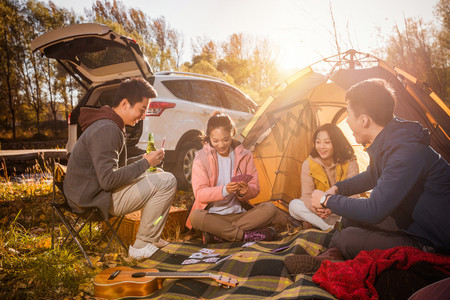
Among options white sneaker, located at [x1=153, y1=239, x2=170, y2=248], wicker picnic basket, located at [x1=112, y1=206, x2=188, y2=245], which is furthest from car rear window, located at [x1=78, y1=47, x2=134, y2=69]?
white sneaker, located at [x1=153, y1=239, x2=170, y2=248]

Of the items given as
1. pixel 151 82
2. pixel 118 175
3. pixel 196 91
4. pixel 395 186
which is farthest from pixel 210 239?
pixel 196 91

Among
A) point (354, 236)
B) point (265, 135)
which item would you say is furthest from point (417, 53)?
point (354, 236)

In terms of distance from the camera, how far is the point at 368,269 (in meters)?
1.77

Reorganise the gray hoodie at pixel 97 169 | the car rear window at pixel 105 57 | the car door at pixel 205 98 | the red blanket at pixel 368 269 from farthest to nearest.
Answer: the car door at pixel 205 98 < the car rear window at pixel 105 57 < the gray hoodie at pixel 97 169 < the red blanket at pixel 368 269

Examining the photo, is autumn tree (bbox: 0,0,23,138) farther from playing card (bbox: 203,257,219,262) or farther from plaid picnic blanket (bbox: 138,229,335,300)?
playing card (bbox: 203,257,219,262)

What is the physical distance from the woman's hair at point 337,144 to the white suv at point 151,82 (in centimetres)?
213

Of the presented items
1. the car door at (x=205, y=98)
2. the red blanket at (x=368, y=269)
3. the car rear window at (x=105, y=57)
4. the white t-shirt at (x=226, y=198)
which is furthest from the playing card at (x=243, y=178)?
the car door at (x=205, y=98)

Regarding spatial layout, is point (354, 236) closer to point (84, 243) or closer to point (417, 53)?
point (84, 243)

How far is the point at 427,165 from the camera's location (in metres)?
1.86

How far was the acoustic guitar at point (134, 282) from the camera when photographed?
2.07m

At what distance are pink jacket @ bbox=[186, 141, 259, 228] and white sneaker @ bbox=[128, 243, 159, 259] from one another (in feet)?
2.08

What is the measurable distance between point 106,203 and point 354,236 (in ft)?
6.46

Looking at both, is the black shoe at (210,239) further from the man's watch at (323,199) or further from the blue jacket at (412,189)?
the blue jacket at (412,189)

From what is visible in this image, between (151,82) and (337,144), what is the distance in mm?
2657
